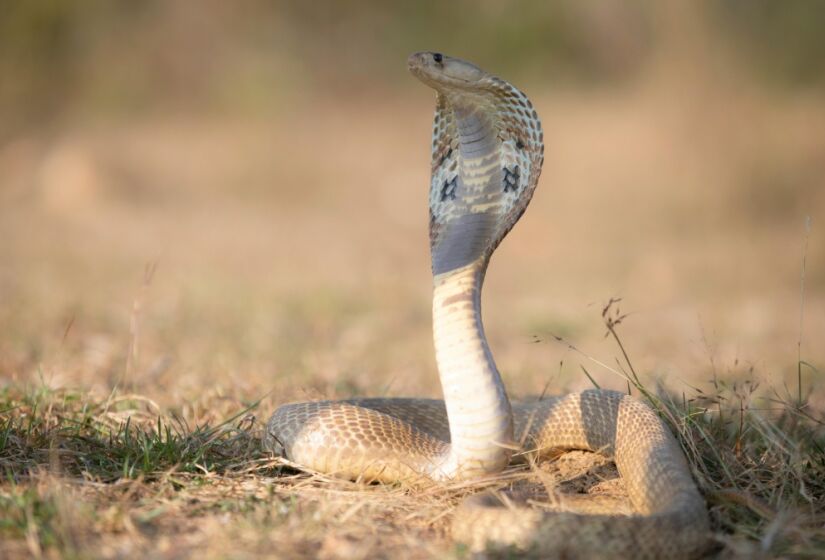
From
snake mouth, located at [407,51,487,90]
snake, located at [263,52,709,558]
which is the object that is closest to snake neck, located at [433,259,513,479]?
snake, located at [263,52,709,558]

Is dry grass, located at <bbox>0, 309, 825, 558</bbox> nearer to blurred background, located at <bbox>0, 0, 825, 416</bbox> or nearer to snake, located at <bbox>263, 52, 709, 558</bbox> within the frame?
snake, located at <bbox>263, 52, 709, 558</bbox>

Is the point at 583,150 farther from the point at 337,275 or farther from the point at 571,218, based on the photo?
the point at 337,275

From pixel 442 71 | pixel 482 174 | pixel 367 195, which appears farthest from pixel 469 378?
pixel 367 195

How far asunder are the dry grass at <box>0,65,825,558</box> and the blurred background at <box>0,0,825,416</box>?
5 cm

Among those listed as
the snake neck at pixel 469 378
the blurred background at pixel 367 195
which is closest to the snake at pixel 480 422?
the snake neck at pixel 469 378

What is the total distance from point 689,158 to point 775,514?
9.72 meters

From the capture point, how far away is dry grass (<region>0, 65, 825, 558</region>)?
2.96m

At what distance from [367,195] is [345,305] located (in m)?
6.08

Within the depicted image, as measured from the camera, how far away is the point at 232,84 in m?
17.1

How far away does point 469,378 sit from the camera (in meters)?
3.08

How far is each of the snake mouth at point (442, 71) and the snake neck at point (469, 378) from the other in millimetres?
576

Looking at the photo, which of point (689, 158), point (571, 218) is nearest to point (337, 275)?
point (571, 218)

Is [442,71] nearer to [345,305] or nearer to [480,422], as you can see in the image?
[480,422]

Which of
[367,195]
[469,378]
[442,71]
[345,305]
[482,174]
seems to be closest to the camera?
[442,71]
